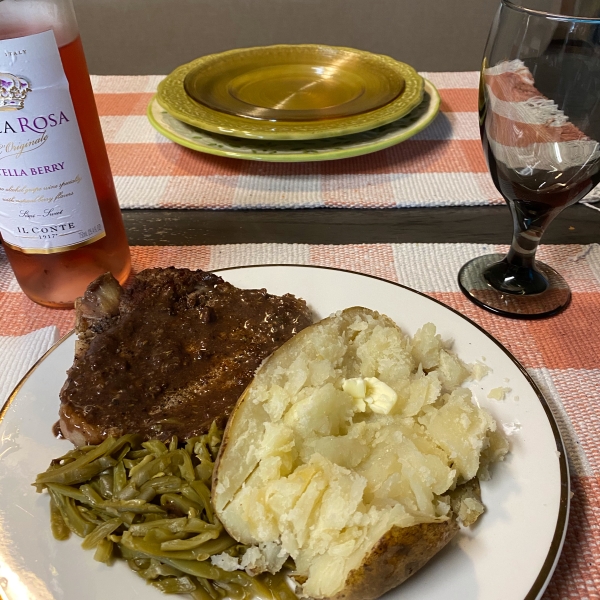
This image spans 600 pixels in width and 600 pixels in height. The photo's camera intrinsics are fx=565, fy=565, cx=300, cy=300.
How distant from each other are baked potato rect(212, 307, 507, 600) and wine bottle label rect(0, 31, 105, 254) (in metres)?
0.78

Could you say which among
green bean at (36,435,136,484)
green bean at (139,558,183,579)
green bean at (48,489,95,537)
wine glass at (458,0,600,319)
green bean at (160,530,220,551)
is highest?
wine glass at (458,0,600,319)

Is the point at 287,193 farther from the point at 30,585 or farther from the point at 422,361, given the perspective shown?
the point at 30,585

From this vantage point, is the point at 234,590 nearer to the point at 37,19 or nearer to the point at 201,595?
the point at 201,595

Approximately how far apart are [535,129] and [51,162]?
1.33 meters

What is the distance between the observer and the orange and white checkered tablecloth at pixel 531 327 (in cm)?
113

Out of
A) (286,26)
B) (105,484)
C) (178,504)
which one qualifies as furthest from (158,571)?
(286,26)

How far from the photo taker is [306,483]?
0.99m

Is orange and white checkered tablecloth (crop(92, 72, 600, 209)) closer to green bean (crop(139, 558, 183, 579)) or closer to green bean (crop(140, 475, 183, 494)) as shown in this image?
green bean (crop(140, 475, 183, 494))

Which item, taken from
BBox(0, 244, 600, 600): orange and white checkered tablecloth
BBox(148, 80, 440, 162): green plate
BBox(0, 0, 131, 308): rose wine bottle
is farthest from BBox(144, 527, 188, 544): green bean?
BBox(148, 80, 440, 162): green plate

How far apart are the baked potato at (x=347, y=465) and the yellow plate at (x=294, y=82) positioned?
1.41 m

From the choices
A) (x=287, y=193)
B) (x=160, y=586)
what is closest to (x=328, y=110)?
(x=287, y=193)

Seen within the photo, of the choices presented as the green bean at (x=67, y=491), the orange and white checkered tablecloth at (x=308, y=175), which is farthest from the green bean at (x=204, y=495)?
the orange and white checkered tablecloth at (x=308, y=175)

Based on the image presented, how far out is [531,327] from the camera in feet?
5.42

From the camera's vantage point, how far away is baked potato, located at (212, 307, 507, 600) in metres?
0.93
